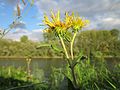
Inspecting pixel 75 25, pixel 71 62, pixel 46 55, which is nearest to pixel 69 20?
pixel 75 25

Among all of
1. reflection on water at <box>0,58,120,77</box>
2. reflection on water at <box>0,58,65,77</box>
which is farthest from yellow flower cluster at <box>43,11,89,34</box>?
reflection on water at <box>0,58,65,77</box>

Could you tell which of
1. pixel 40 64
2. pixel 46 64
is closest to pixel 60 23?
pixel 46 64

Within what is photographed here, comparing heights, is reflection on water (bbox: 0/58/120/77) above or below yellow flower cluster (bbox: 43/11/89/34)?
below

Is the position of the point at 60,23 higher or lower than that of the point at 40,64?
higher

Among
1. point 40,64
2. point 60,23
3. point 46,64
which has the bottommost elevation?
point 40,64

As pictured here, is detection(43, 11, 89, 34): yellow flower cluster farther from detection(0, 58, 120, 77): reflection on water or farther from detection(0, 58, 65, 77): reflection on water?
detection(0, 58, 65, 77): reflection on water

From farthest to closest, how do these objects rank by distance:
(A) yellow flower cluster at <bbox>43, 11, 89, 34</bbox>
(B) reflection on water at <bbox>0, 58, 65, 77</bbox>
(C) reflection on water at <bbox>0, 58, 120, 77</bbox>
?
1. (B) reflection on water at <bbox>0, 58, 65, 77</bbox>
2. (C) reflection on water at <bbox>0, 58, 120, 77</bbox>
3. (A) yellow flower cluster at <bbox>43, 11, 89, 34</bbox>

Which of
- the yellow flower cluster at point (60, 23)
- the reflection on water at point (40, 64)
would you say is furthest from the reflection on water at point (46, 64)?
the yellow flower cluster at point (60, 23)

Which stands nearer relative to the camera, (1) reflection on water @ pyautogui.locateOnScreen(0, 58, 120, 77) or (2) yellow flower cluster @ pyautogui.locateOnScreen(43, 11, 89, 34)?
(2) yellow flower cluster @ pyautogui.locateOnScreen(43, 11, 89, 34)

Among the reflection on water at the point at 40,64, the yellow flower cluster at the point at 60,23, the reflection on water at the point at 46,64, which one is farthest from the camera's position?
the reflection on water at the point at 40,64

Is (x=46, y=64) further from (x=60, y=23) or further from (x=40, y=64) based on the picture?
(x=60, y=23)

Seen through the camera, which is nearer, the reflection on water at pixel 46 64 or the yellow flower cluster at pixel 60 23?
the yellow flower cluster at pixel 60 23

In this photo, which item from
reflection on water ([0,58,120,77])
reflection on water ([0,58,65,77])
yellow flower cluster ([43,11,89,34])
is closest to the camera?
yellow flower cluster ([43,11,89,34])

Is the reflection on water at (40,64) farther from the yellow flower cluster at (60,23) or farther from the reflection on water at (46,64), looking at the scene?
the yellow flower cluster at (60,23)
